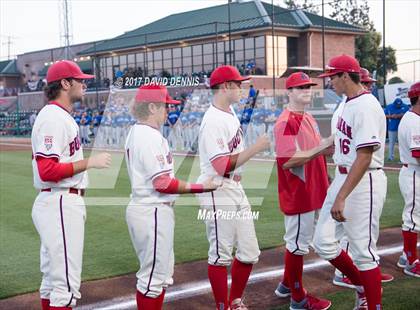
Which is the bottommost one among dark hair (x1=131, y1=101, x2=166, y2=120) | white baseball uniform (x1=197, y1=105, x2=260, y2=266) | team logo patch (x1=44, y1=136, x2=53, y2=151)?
white baseball uniform (x1=197, y1=105, x2=260, y2=266)

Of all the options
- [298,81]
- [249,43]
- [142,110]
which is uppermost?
[249,43]

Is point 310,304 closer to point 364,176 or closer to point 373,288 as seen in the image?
point 373,288

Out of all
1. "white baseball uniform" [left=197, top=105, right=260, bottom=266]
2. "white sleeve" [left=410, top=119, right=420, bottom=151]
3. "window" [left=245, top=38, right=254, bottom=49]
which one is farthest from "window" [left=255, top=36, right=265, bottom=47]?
"white baseball uniform" [left=197, top=105, right=260, bottom=266]

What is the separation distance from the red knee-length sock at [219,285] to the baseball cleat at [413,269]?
2412 millimetres

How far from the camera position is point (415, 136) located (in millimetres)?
5930

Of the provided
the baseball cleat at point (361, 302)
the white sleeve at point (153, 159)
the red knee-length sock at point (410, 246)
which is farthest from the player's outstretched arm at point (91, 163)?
the red knee-length sock at point (410, 246)

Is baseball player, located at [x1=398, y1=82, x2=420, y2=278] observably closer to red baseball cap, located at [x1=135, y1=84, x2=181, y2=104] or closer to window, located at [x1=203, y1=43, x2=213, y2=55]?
red baseball cap, located at [x1=135, y1=84, x2=181, y2=104]

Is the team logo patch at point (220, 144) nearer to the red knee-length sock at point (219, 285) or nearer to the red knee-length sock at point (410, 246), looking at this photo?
the red knee-length sock at point (219, 285)

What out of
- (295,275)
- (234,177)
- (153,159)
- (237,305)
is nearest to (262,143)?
(234,177)

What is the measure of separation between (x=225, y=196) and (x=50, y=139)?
1.65 m

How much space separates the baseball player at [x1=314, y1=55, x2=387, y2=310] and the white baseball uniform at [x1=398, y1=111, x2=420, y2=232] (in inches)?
57.8

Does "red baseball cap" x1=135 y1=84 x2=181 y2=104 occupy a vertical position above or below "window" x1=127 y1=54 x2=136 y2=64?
below

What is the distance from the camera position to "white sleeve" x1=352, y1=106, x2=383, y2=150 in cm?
428

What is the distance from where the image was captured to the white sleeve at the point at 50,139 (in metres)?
3.96
